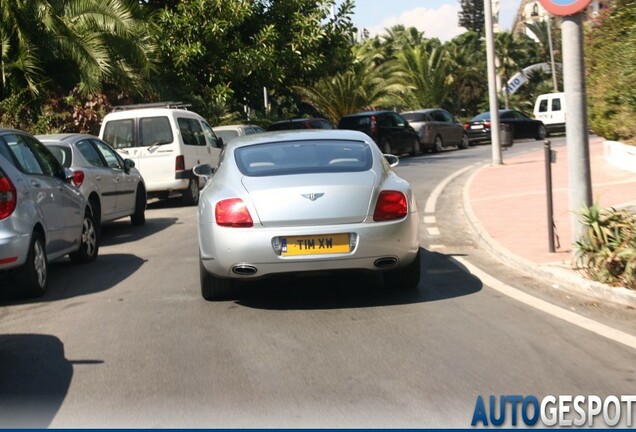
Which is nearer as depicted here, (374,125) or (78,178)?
(78,178)

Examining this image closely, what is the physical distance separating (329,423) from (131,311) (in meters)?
3.72

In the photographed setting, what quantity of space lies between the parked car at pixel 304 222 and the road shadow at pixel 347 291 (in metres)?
0.23

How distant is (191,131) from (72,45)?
6038 millimetres

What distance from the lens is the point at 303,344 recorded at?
6.74 m

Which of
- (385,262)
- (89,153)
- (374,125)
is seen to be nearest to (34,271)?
(385,262)

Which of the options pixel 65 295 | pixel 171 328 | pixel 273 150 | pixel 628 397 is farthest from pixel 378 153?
pixel 628 397

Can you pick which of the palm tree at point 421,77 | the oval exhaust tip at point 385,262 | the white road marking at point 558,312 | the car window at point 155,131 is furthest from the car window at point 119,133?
the palm tree at point 421,77

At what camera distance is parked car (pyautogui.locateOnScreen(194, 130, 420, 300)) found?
775 centimetres

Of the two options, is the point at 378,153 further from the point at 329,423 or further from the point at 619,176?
the point at 619,176

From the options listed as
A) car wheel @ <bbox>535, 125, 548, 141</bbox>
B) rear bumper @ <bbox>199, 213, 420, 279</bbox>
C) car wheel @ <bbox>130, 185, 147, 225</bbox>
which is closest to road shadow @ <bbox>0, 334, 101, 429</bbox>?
rear bumper @ <bbox>199, 213, 420, 279</bbox>

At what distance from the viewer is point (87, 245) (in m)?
11.4

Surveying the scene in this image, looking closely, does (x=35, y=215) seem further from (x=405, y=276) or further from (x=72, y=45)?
(x=72, y=45)

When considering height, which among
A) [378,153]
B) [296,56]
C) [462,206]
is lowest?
[462,206]

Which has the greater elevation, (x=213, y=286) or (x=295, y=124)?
(x=295, y=124)
